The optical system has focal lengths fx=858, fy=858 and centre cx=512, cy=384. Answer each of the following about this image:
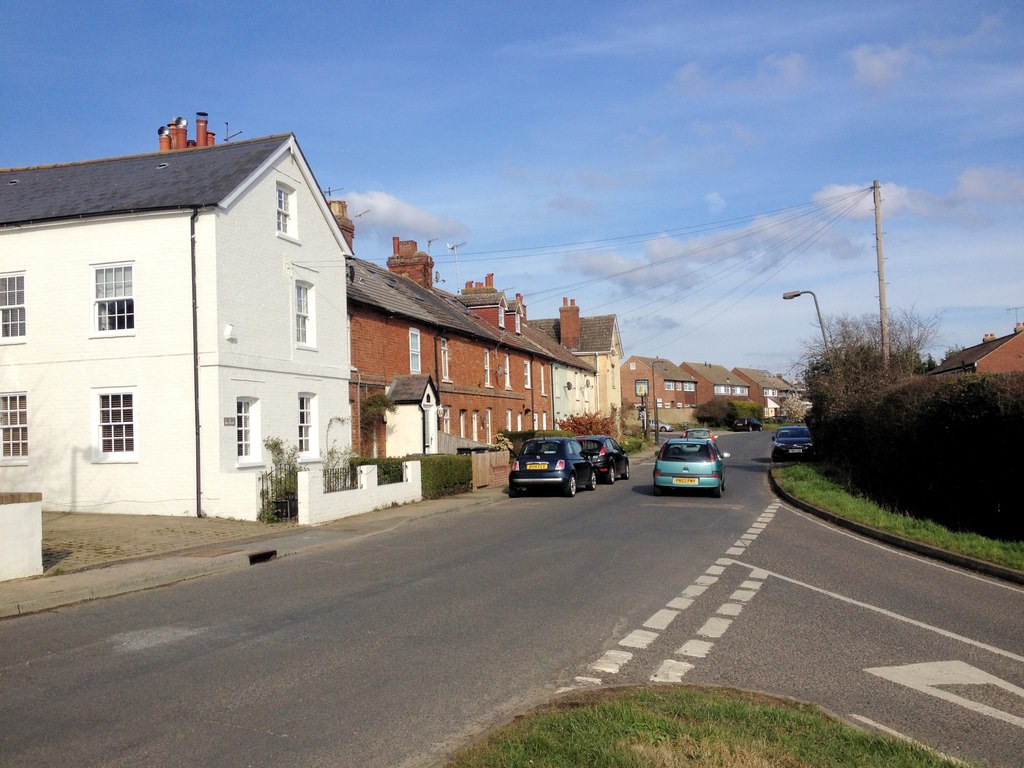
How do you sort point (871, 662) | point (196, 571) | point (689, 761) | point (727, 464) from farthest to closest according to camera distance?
point (727, 464)
point (196, 571)
point (871, 662)
point (689, 761)

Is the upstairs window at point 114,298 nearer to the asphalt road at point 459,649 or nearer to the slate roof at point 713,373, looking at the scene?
the asphalt road at point 459,649

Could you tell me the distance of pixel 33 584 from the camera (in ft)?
35.4

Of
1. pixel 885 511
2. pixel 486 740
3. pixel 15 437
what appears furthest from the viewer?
pixel 15 437

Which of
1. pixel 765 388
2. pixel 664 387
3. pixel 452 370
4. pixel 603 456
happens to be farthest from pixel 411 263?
pixel 765 388

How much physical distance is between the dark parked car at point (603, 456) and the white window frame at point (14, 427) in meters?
15.9

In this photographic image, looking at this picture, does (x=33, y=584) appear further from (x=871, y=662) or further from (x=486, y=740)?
(x=871, y=662)

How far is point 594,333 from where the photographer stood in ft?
221

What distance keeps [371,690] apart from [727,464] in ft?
121

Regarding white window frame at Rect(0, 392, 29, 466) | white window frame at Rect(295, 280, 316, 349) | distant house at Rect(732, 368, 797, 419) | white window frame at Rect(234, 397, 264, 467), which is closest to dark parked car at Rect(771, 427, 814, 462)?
white window frame at Rect(295, 280, 316, 349)

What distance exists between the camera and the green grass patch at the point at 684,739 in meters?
4.56

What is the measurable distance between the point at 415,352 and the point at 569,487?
31.6 feet

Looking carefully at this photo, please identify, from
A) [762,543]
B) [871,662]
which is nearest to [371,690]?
[871,662]

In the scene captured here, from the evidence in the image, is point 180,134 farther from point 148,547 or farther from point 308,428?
point 148,547

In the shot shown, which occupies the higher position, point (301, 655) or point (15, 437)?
point (15, 437)
